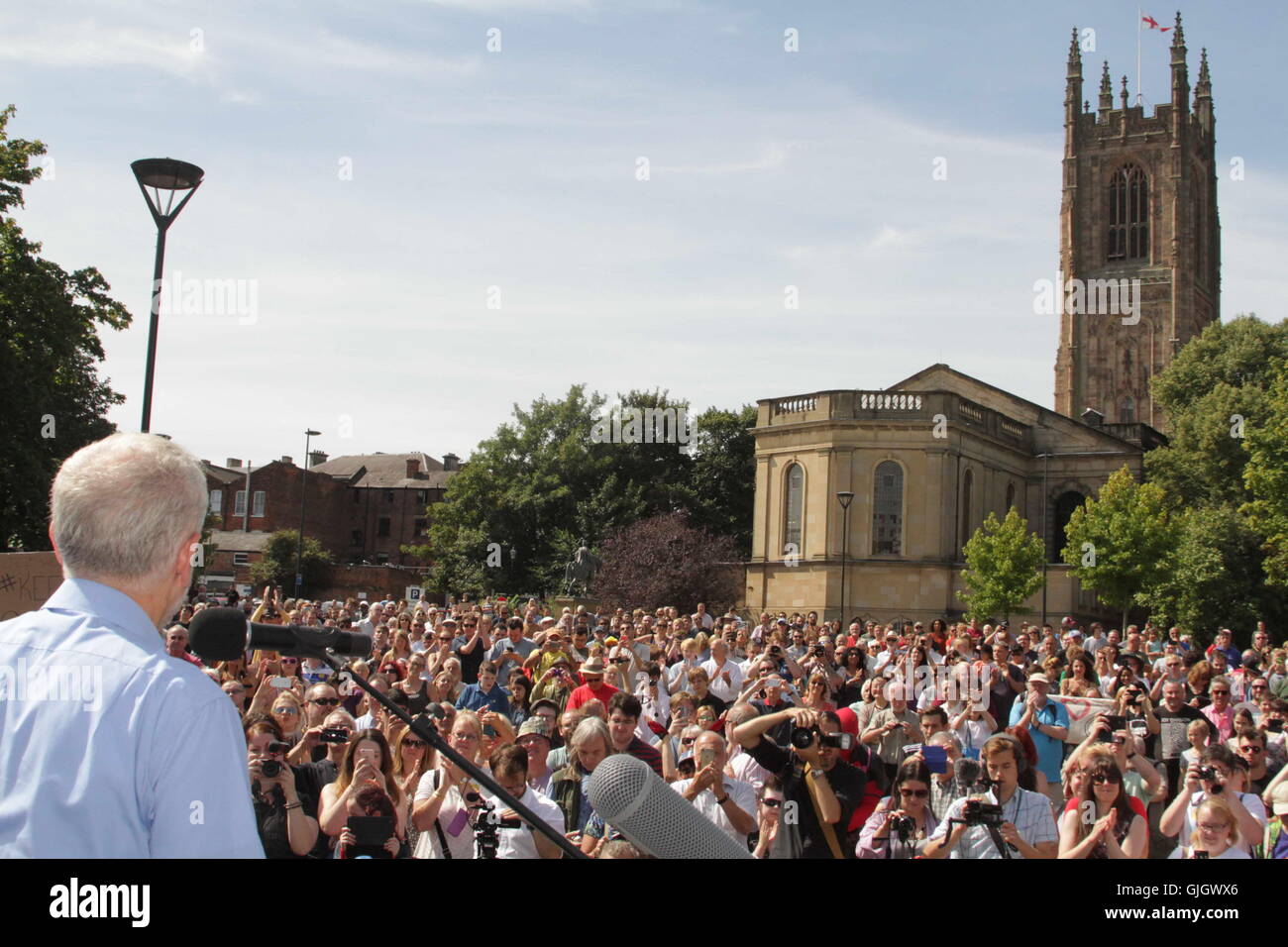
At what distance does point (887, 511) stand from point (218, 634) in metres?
52.3

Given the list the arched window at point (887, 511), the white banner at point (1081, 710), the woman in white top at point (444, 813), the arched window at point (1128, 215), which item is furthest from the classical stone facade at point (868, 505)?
the arched window at point (1128, 215)

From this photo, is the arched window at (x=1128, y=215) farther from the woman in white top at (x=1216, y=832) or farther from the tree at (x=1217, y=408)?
the woman in white top at (x=1216, y=832)

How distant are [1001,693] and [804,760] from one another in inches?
305

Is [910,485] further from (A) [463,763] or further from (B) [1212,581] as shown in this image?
(A) [463,763]

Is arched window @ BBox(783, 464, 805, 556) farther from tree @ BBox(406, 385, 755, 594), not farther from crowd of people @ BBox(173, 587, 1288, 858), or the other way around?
crowd of people @ BBox(173, 587, 1288, 858)

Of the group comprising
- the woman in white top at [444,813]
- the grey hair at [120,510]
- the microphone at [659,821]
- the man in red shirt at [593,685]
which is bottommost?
the woman in white top at [444,813]

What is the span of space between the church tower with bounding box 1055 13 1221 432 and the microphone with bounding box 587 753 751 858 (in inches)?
3777

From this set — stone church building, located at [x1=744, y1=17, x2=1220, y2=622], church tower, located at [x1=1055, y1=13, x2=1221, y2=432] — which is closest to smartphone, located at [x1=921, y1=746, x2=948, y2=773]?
stone church building, located at [x1=744, y1=17, x2=1220, y2=622]

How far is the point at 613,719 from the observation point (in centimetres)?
853

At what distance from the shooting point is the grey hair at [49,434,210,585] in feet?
7.65

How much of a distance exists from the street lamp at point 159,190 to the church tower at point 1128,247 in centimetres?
8885

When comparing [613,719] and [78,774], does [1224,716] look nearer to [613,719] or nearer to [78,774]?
[613,719]

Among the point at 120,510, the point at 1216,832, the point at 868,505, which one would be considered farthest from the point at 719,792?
the point at 868,505

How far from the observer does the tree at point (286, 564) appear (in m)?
80.1
